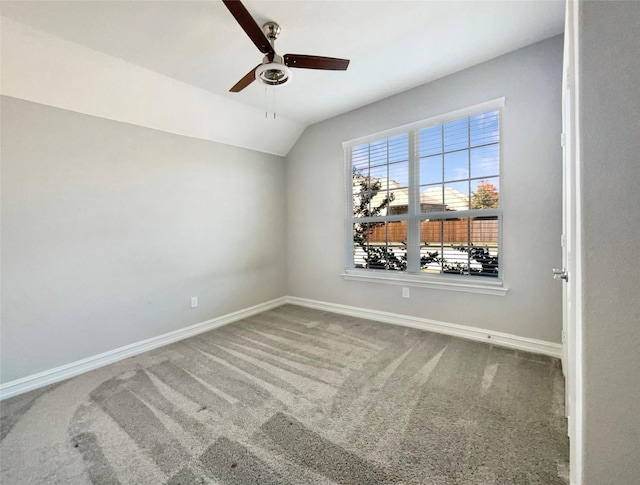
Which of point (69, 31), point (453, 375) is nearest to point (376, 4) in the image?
point (69, 31)

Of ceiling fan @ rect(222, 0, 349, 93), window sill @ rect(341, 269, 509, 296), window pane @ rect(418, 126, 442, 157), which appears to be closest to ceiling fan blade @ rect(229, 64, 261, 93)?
ceiling fan @ rect(222, 0, 349, 93)

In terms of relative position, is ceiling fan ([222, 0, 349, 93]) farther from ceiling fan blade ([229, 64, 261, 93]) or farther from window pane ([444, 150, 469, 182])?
window pane ([444, 150, 469, 182])

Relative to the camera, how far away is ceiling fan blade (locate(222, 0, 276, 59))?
1453 millimetres

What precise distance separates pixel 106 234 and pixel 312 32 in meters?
2.57

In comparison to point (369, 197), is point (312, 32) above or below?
above

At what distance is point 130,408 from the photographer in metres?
1.85

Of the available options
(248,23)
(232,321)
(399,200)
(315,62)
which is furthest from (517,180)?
(232,321)

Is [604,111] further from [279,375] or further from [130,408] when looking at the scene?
[130,408]

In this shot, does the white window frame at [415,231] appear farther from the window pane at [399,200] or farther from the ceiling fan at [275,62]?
the ceiling fan at [275,62]

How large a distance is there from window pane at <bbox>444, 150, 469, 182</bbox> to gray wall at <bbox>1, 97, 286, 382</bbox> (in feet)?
8.57

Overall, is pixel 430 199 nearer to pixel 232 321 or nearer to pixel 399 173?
pixel 399 173

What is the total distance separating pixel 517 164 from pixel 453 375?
199 centimetres

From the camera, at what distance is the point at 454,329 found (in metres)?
2.90

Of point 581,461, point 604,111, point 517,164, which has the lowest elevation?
point 581,461
